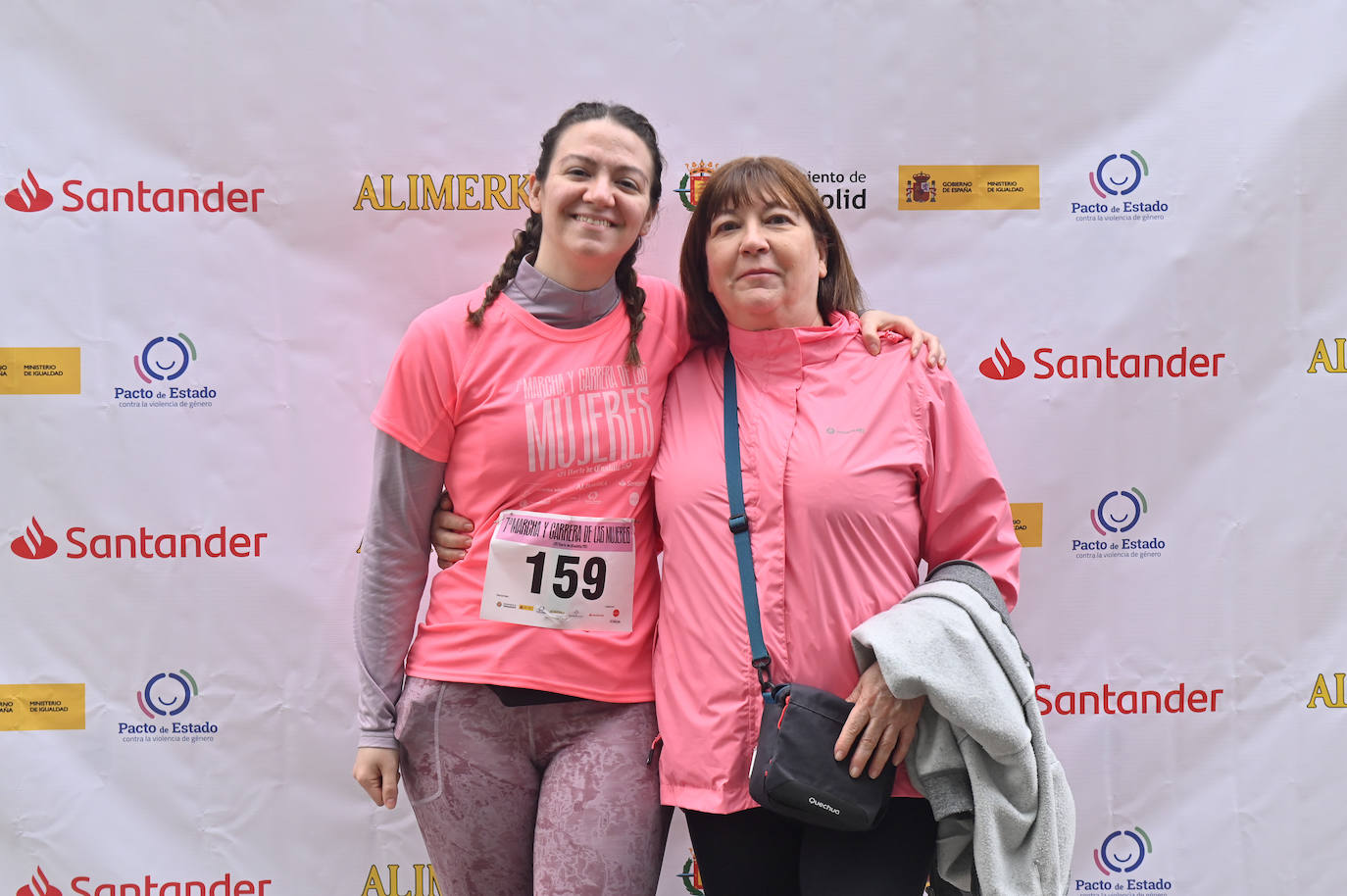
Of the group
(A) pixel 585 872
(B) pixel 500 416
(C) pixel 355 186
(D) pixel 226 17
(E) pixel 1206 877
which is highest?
(D) pixel 226 17

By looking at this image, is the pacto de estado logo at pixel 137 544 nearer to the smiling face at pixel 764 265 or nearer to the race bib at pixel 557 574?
the race bib at pixel 557 574

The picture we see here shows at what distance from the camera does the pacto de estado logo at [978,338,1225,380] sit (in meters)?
2.49

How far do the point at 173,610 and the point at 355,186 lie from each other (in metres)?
1.18

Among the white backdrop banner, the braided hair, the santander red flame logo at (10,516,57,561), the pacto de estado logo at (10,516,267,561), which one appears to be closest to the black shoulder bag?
the braided hair

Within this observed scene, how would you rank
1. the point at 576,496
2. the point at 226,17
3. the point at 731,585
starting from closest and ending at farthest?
the point at 731,585
the point at 576,496
the point at 226,17

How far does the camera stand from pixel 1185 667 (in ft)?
8.24

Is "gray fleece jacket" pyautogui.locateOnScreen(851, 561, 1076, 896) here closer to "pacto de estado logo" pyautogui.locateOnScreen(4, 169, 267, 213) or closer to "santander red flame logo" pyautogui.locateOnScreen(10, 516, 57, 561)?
"pacto de estado logo" pyautogui.locateOnScreen(4, 169, 267, 213)

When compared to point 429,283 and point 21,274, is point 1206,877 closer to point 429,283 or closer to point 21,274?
point 429,283

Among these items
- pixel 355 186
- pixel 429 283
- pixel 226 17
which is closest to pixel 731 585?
pixel 429 283

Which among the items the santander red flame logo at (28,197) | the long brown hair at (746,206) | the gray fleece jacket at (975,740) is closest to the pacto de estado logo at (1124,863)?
the gray fleece jacket at (975,740)

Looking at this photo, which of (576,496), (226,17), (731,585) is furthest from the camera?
(226,17)

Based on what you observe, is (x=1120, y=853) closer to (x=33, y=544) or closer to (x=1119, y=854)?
(x=1119, y=854)

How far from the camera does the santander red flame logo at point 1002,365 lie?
98.2 inches

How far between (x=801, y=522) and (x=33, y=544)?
200 cm
